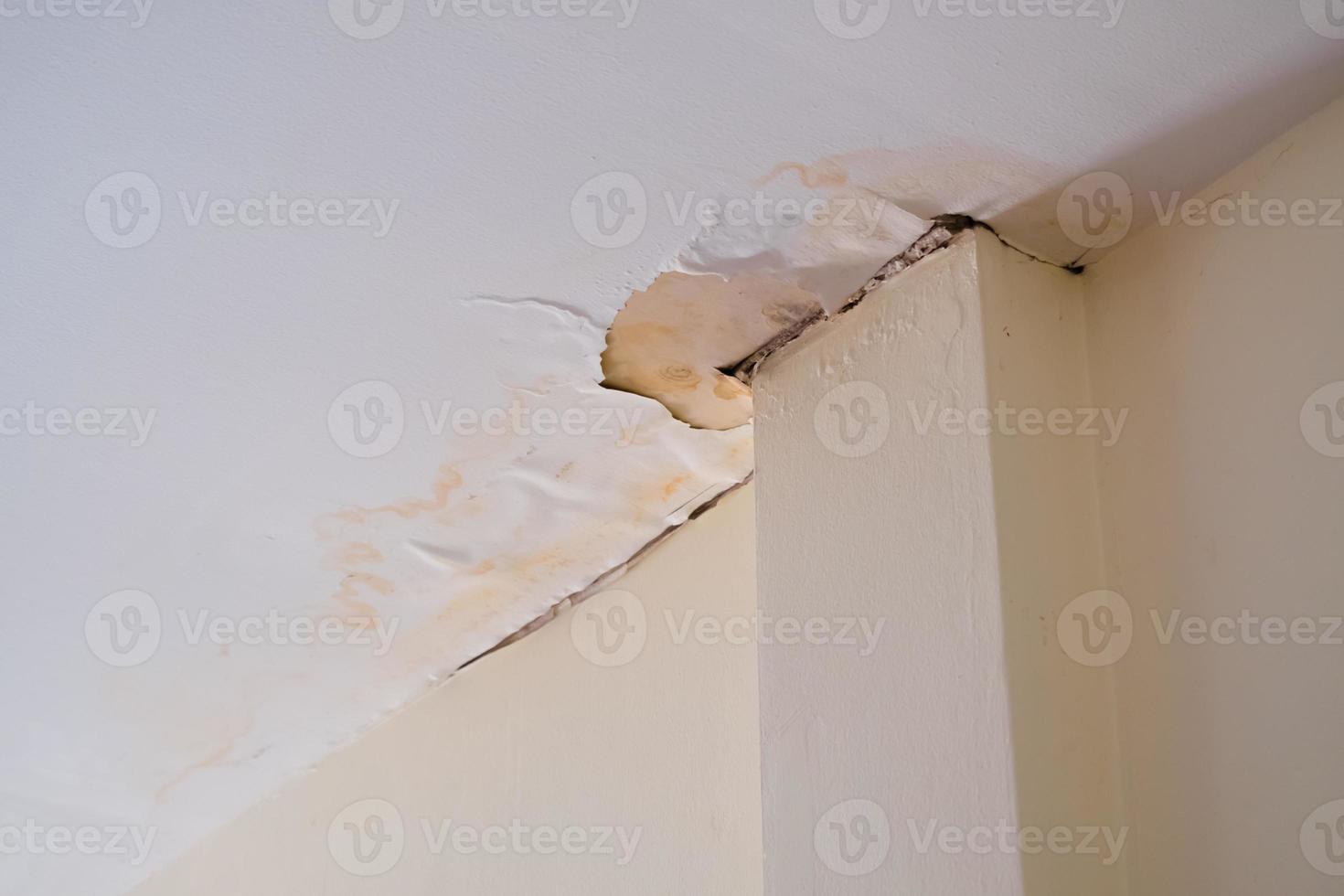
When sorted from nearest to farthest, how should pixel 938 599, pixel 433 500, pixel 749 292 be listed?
pixel 938 599
pixel 749 292
pixel 433 500

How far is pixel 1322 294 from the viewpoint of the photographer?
3.86ft

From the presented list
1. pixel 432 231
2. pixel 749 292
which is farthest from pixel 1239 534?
pixel 432 231

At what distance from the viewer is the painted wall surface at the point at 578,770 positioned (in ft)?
6.14

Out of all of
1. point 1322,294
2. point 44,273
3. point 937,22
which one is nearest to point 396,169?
point 44,273

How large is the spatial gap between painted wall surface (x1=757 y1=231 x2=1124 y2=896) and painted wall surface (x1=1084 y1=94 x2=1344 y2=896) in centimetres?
6

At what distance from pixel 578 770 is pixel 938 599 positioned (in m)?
0.96

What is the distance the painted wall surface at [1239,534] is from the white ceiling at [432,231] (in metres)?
0.11

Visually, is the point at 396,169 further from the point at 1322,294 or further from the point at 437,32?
the point at 1322,294

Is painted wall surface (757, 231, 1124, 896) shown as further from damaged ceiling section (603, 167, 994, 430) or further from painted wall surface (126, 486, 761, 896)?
painted wall surface (126, 486, 761, 896)

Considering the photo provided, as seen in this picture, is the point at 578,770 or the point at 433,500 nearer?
the point at 433,500

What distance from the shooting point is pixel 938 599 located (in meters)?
1.30

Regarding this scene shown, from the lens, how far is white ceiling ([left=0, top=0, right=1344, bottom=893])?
1.14 meters

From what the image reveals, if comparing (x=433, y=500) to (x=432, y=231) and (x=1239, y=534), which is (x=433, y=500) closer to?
(x=432, y=231)

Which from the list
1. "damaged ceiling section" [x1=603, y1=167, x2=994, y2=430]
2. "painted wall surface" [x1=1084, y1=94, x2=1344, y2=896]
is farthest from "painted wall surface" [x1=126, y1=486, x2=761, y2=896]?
"painted wall surface" [x1=1084, y1=94, x2=1344, y2=896]
